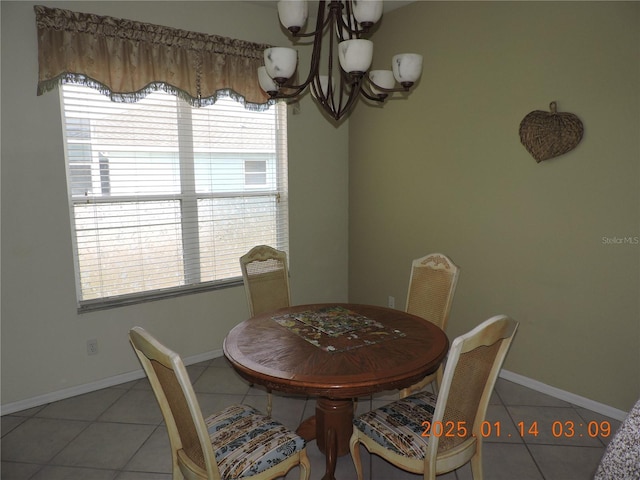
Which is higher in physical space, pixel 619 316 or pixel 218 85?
pixel 218 85

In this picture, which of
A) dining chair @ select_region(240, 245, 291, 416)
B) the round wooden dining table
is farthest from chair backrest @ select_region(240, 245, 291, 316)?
Result: the round wooden dining table

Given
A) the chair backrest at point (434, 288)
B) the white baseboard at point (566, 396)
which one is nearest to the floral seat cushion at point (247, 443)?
the chair backrest at point (434, 288)

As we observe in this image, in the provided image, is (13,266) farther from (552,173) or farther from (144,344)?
(552,173)

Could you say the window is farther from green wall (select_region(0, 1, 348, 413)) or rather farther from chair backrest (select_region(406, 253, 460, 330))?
chair backrest (select_region(406, 253, 460, 330))

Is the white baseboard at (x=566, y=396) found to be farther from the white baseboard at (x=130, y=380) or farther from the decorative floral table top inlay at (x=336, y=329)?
the decorative floral table top inlay at (x=336, y=329)

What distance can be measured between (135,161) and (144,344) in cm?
190

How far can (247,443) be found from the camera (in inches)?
66.4

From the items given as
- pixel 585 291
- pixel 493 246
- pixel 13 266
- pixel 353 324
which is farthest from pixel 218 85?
pixel 585 291

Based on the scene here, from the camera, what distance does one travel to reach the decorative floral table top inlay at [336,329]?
6.51 ft

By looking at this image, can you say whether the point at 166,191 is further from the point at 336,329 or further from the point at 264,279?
the point at 336,329

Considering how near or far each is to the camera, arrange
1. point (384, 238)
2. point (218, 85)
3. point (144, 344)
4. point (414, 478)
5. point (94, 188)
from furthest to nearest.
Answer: point (384, 238), point (218, 85), point (94, 188), point (414, 478), point (144, 344)

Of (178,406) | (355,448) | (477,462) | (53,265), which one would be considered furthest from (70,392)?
(477,462)

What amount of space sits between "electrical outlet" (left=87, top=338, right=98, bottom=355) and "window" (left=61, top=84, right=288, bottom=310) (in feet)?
0.79

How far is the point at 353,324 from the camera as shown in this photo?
222 centimetres
